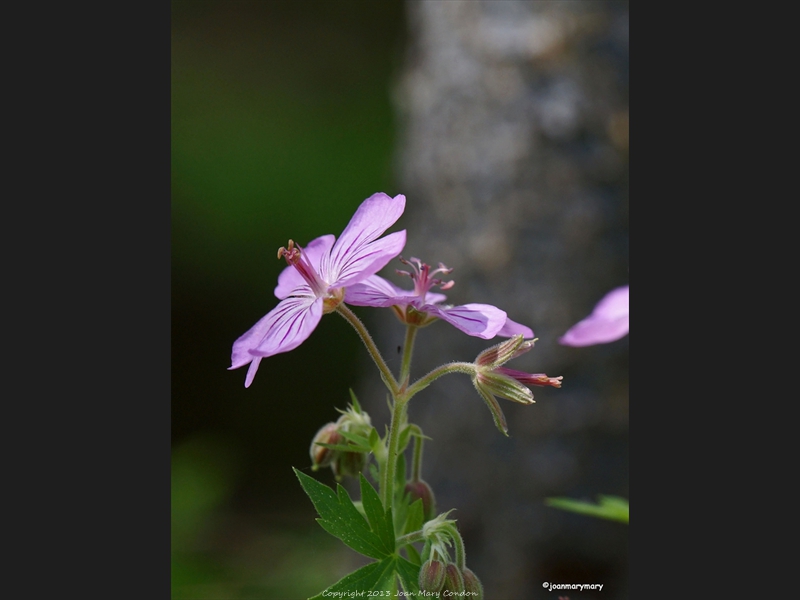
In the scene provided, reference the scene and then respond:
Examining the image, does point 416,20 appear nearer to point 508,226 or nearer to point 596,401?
point 508,226

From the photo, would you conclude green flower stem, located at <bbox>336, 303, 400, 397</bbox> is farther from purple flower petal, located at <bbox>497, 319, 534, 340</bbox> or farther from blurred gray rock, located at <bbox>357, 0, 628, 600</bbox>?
blurred gray rock, located at <bbox>357, 0, 628, 600</bbox>

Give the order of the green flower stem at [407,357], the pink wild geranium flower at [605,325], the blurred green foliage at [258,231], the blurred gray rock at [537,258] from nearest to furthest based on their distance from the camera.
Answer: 1. the green flower stem at [407,357]
2. the pink wild geranium flower at [605,325]
3. the blurred green foliage at [258,231]
4. the blurred gray rock at [537,258]

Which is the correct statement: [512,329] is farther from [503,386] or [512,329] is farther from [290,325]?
[290,325]

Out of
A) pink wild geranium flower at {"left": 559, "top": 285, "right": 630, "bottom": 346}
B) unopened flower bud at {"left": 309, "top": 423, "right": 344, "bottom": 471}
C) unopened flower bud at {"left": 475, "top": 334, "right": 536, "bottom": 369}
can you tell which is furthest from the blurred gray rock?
unopened flower bud at {"left": 475, "top": 334, "right": 536, "bottom": 369}

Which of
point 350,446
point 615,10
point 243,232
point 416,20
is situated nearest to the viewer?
point 350,446

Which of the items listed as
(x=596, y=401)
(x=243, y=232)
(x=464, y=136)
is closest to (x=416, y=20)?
(x=464, y=136)

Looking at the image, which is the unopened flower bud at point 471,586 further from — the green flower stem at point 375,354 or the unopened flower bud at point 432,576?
the green flower stem at point 375,354

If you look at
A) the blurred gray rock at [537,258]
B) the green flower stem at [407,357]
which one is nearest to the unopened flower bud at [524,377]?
the green flower stem at [407,357]
